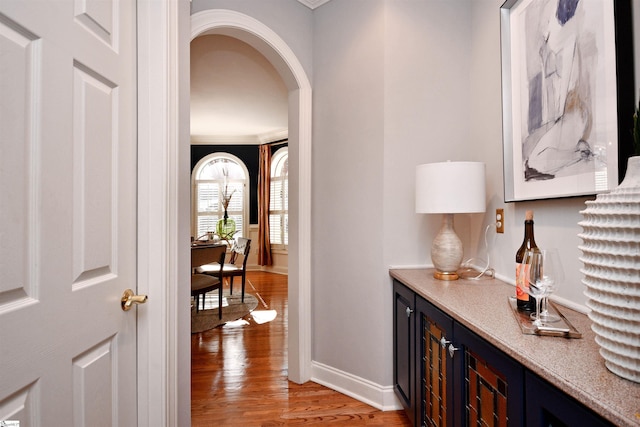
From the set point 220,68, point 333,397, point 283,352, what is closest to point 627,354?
point 333,397

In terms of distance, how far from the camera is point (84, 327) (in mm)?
1040

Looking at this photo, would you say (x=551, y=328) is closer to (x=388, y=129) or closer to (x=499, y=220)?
A: (x=499, y=220)

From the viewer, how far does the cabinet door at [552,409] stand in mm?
710

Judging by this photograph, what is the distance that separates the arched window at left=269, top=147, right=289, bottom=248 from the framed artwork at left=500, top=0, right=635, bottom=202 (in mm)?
5572

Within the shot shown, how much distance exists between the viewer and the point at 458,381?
131cm

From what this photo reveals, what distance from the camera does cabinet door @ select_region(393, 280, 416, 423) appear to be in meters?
1.84

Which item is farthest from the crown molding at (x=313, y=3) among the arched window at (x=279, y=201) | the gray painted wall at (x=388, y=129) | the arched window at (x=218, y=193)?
the arched window at (x=218, y=193)

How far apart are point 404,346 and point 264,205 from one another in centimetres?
565

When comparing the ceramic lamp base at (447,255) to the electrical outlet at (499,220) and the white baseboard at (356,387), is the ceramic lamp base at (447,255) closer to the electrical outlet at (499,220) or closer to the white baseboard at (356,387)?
the electrical outlet at (499,220)

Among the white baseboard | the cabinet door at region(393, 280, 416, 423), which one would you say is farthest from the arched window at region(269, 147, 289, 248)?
the cabinet door at region(393, 280, 416, 423)

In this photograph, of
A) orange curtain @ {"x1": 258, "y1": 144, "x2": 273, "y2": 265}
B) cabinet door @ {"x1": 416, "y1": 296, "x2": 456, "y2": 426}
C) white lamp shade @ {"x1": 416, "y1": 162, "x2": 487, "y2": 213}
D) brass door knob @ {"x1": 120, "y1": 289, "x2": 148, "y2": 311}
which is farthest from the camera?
orange curtain @ {"x1": 258, "y1": 144, "x2": 273, "y2": 265}

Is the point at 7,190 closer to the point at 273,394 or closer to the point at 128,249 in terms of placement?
the point at 128,249

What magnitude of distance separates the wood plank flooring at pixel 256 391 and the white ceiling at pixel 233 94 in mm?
2671

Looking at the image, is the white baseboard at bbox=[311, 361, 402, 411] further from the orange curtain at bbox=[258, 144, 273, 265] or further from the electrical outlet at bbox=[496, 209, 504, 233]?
the orange curtain at bbox=[258, 144, 273, 265]
